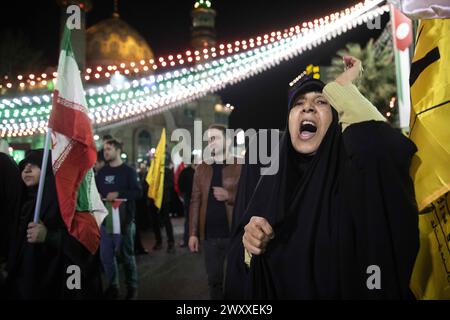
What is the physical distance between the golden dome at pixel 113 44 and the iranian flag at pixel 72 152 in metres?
40.0

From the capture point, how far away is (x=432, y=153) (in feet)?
5.58

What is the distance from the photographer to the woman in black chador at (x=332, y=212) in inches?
62.6

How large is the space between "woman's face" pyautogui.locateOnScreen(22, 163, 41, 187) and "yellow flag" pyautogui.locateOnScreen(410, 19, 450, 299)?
11.6 feet

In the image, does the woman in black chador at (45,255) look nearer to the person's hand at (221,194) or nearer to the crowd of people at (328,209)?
the crowd of people at (328,209)

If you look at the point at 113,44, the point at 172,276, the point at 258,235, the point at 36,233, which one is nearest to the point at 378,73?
the point at 172,276

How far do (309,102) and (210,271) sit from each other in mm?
2899

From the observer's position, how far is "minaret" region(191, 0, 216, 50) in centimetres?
5409

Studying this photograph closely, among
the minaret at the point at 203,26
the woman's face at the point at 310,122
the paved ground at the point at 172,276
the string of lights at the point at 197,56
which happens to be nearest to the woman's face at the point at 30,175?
the paved ground at the point at 172,276

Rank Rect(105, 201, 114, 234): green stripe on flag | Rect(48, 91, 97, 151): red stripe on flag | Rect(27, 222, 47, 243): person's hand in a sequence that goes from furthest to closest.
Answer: Rect(105, 201, 114, 234): green stripe on flag
Rect(48, 91, 97, 151): red stripe on flag
Rect(27, 222, 47, 243): person's hand

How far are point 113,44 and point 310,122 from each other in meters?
44.8

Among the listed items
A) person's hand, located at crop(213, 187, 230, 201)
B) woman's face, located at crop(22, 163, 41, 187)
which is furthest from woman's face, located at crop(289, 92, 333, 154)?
woman's face, located at crop(22, 163, 41, 187)

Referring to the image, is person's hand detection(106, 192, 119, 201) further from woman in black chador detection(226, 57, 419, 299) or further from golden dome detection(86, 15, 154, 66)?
golden dome detection(86, 15, 154, 66)

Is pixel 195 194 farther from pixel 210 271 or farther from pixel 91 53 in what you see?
pixel 91 53
